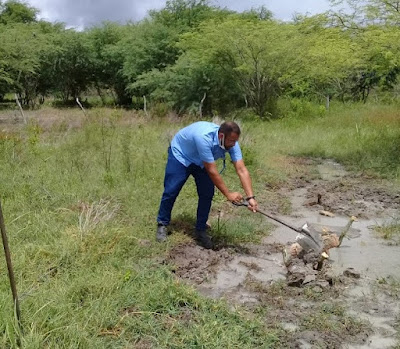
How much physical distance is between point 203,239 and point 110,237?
36.5 inches

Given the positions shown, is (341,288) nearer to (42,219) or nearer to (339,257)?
(339,257)

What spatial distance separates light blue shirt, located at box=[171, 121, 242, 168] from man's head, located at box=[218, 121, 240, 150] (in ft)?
0.30

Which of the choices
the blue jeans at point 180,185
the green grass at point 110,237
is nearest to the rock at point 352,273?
the green grass at point 110,237

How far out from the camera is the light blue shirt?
3799 millimetres

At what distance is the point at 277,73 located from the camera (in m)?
14.2

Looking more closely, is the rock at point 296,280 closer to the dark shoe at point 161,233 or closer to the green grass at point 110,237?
the green grass at point 110,237

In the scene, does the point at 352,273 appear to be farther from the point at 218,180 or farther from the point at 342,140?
the point at 342,140

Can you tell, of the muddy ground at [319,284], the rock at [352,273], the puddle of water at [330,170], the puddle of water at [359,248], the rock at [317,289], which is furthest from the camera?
the puddle of water at [330,170]

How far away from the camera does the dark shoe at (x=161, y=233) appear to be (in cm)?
422

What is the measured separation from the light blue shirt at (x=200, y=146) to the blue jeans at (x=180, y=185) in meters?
0.07

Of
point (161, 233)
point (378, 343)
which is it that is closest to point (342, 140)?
point (161, 233)

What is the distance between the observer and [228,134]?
3707 mm

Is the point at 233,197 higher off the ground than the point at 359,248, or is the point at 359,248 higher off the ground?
the point at 233,197

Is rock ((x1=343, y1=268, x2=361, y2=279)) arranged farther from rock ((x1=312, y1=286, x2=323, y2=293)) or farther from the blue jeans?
the blue jeans
